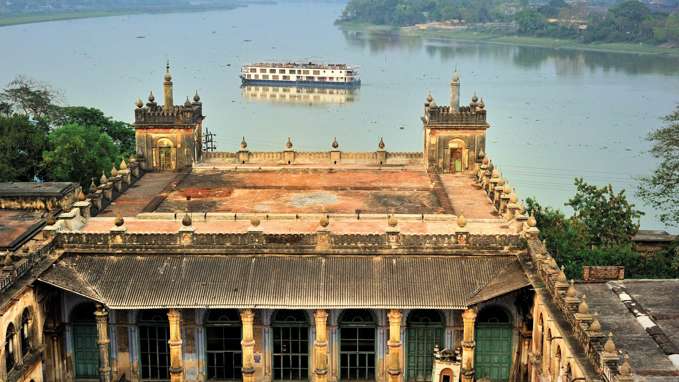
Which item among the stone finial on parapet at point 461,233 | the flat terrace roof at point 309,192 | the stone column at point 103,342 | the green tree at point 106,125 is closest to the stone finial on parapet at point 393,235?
the stone finial on parapet at point 461,233

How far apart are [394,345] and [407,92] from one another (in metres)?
83.6

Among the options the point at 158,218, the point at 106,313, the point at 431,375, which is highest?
the point at 158,218

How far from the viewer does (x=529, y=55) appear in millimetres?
143000

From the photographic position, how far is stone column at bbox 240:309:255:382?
2877cm

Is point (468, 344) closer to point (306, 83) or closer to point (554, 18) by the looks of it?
point (306, 83)

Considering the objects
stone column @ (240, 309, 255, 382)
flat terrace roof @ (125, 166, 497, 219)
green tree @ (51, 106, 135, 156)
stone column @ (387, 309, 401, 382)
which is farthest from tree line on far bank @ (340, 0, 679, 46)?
stone column @ (240, 309, 255, 382)

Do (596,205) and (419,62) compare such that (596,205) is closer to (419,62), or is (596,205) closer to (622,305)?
(622,305)

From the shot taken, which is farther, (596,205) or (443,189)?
(596,205)

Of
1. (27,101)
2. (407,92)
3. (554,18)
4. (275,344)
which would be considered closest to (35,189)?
(275,344)

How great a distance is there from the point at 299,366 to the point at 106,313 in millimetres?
6405

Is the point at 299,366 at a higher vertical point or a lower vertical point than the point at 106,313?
lower

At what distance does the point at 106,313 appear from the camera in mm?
29172

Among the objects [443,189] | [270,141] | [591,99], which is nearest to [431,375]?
[443,189]

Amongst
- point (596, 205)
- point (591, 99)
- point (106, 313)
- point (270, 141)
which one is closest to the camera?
point (106, 313)
